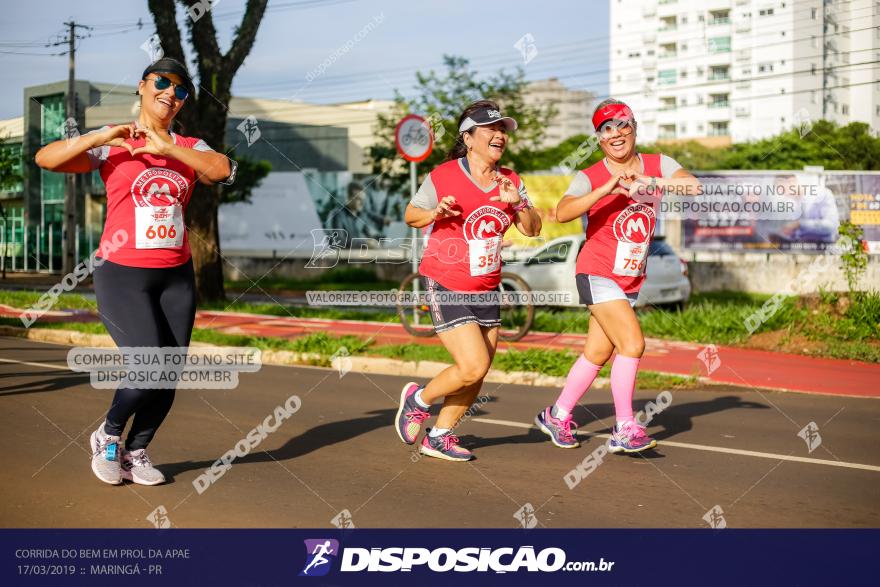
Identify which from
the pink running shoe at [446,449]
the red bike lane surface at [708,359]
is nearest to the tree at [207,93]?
the red bike lane surface at [708,359]

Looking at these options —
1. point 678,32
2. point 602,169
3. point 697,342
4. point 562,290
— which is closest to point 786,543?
point 602,169

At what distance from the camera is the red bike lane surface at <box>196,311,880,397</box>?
1007 centimetres

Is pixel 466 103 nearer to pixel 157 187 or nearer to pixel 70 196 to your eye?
pixel 70 196

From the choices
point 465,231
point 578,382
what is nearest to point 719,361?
point 578,382

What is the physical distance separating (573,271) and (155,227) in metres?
12.9

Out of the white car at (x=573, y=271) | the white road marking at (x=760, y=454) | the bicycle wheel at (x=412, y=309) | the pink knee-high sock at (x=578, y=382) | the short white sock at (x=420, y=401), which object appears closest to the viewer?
the white road marking at (x=760, y=454)

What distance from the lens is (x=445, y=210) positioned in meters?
5.59

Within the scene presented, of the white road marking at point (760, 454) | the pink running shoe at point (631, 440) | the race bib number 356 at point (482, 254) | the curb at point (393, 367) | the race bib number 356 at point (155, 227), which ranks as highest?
the race bib number 356 at point (155, 227)

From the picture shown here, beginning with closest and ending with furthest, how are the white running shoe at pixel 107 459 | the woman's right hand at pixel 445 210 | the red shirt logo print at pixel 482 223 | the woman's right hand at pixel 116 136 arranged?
the woman's right hand at pixel 116 136 < the white running shoe at pixel 107 459 < the woman's right hand at pixel 445 210 < the red shirt logo print at pixel 482 223

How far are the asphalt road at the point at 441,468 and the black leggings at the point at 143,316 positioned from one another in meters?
0.40

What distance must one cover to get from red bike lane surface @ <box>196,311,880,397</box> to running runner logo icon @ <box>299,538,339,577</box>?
22.2ft

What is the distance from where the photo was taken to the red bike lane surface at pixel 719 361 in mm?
10070

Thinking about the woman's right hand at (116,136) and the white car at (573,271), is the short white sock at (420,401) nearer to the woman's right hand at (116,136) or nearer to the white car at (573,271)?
the woman's right hand at (116,136)

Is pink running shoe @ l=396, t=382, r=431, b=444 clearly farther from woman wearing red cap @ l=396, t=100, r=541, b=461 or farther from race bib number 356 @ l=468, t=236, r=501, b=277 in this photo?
race bib number 356 @ l=468, t=236, r=501, b=277
